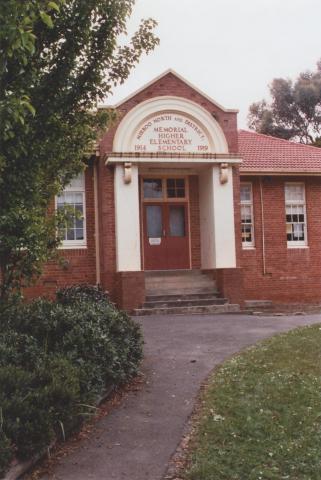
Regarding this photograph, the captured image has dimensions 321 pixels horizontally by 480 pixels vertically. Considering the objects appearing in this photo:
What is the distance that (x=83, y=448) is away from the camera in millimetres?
5898

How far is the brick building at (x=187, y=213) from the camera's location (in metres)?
16.8

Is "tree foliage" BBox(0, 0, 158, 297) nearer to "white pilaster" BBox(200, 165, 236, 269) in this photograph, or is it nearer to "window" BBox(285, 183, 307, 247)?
"white pilaster" BBox(200, 165, 236, 269)

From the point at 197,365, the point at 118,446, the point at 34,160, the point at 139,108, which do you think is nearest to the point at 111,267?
the point at 139,108

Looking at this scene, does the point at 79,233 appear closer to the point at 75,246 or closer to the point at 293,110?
the point at 75,246

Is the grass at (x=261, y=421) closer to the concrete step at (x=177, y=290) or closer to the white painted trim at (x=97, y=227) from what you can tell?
the concrete step at (x=177, y=290)

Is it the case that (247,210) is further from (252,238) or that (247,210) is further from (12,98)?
(12,98)

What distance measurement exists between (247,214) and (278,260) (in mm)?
1818

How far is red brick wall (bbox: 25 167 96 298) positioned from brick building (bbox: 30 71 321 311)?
0.03 meters

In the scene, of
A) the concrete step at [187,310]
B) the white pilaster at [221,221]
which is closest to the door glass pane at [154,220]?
the white pilaster at [221,221]

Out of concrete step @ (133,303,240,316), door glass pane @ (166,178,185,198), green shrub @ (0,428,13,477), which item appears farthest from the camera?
door glass pane @ (166,178,185,198)

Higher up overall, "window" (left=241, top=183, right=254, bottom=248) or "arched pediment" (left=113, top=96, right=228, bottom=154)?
"arched pediment" (left=113, top=96, right=228, bottom=154)

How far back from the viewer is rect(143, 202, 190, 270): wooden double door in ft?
61.2

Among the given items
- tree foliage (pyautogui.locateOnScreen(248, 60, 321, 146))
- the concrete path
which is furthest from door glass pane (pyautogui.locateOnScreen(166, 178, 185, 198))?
tree foliage (pyautogui.locateOnScreen(248, 60, 321, 146))

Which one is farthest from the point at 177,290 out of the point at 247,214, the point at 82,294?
the point at 82,294
